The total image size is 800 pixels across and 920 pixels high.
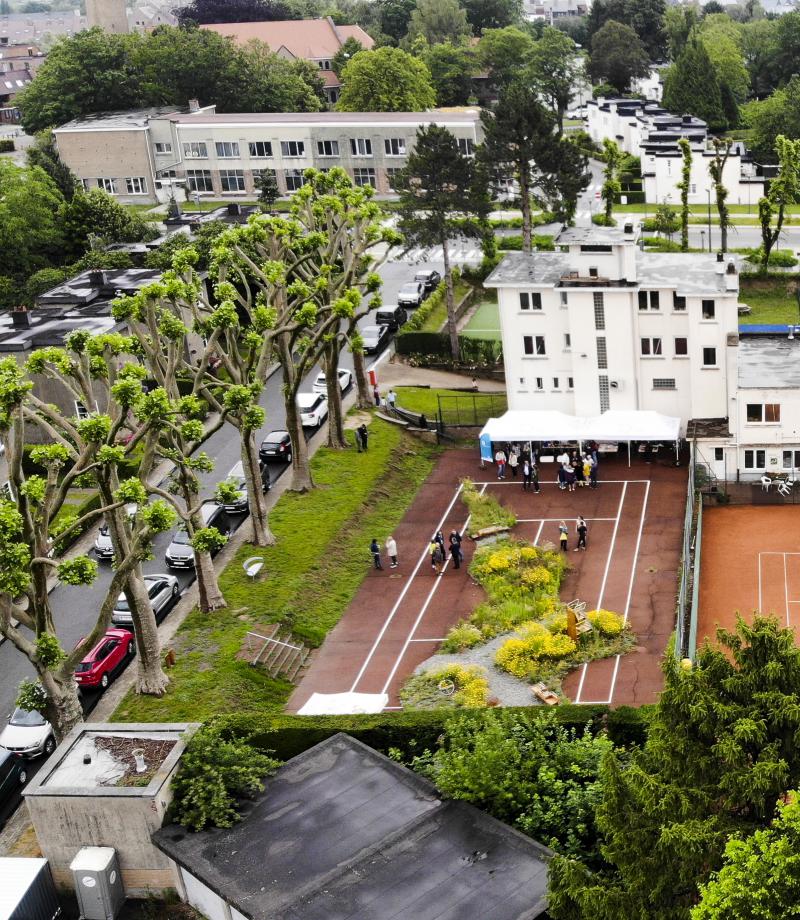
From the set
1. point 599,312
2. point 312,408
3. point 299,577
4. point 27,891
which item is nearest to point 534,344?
point 599,312

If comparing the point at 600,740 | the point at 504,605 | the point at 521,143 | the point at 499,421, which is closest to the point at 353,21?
the point at 521,143

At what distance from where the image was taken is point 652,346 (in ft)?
200

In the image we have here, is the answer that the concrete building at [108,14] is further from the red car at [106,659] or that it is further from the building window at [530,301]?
the red car at [106,659]

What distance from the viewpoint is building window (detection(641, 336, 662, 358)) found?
6081 centimetres

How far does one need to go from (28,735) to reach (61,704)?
8.63ft

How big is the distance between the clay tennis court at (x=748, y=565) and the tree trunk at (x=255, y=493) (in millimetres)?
17548

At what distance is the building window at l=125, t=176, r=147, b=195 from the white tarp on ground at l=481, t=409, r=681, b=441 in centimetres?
6578

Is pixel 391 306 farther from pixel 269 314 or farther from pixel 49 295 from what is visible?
pixel 269 314

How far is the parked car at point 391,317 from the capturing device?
80.9 metres

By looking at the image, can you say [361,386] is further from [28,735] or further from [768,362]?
[28,735]

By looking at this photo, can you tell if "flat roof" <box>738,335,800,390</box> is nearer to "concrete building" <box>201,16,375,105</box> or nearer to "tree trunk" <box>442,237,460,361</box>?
"tree trunk" <box>442,237,460,361</box>

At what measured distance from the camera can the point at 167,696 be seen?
4284cm

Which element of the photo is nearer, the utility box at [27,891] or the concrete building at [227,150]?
the utility box at [27,891]

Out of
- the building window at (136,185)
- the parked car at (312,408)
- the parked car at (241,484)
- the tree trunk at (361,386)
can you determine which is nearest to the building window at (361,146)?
the building window at (136,185)
